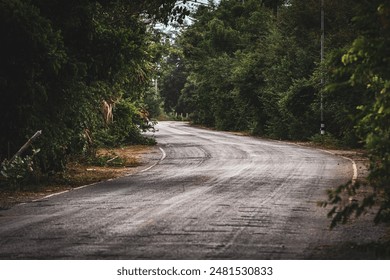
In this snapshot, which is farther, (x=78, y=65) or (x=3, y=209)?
(x=78, y=65)

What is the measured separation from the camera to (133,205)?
13617 mm

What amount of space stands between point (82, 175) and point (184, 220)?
11.5 meters

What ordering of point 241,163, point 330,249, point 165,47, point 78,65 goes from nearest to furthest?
point 330,249, point 78,65, point 241,163, point 165,47

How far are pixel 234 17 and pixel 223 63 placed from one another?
15.4 metres

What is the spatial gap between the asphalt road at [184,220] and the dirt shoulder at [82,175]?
2.82 ft

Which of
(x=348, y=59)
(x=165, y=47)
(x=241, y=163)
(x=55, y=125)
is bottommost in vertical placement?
(x=241, y=163)

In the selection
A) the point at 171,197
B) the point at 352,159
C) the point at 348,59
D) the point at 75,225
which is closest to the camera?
the point at 348,59

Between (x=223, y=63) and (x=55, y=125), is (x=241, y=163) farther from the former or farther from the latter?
(x=223, y=63)

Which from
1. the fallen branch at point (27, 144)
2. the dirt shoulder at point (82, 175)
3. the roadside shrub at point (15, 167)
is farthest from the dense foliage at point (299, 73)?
the roadside shrub at point (15, 167)

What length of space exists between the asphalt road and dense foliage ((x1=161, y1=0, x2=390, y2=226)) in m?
1.04

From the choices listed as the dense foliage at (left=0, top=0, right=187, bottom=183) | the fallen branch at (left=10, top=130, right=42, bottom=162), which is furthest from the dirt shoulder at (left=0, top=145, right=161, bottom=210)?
the fallen branch at (left=10, top=130, right=42, bottom=162)

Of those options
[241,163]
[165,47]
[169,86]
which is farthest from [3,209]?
[169,86]

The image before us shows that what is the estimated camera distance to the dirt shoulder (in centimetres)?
1634

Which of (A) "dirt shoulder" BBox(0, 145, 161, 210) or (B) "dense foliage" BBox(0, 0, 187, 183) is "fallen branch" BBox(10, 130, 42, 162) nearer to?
(B) "dense foliage" BBox(0, 0, 187, 183)
